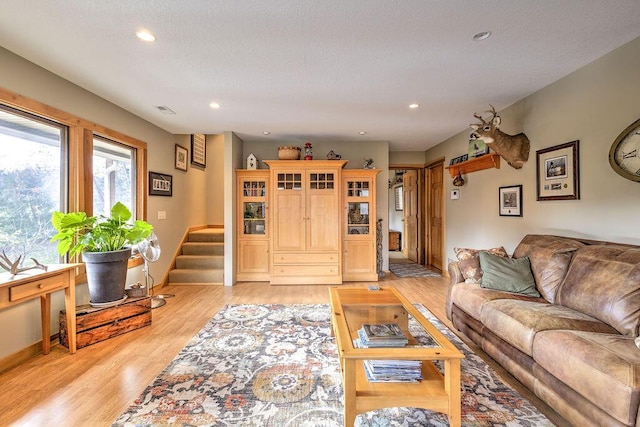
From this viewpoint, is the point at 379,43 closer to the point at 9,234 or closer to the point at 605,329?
the point at 605,329

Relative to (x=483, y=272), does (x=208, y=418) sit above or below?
below

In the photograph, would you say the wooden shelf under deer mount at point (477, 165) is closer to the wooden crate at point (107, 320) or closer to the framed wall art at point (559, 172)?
the framed wall art at point (559, 172)

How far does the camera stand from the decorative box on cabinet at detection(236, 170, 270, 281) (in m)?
4.92

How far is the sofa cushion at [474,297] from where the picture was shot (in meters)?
2.46

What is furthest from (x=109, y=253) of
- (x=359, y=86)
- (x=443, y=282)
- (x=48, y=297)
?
(x=443, y=282)

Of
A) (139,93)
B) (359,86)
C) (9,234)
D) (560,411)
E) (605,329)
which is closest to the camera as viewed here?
(560,411)

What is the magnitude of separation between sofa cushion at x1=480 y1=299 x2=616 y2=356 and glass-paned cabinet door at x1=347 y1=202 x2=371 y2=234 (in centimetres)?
272

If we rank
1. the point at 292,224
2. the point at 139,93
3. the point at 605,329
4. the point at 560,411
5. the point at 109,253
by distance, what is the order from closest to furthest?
1. the point at 560,411
2. the point at 605,329
3. the point at 109,253
4. the point at 139,93
5. the point at 292,224

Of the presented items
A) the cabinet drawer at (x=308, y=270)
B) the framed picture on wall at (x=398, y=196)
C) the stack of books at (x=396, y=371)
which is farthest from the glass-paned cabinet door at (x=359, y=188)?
the framed picture on wall at (x=398, y=196)

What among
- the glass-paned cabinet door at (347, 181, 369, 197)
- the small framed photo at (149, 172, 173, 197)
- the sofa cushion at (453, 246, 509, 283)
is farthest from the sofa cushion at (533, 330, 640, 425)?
the small framed photo at (149, 172, 173, 197)

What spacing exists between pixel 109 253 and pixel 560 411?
11.6ft

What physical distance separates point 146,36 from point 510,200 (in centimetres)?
399

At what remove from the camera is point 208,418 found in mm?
1702

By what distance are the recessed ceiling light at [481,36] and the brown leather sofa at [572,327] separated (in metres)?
1.78
